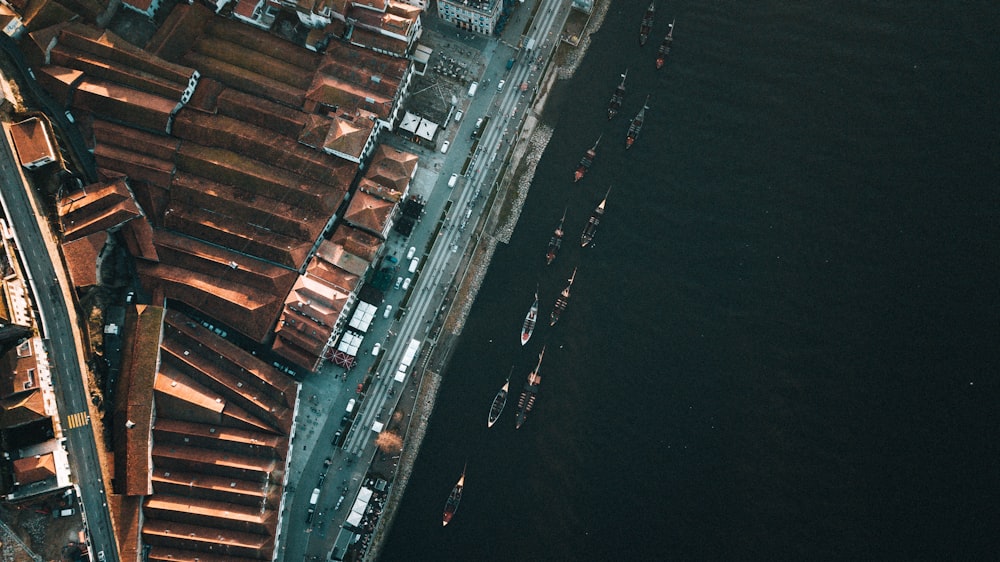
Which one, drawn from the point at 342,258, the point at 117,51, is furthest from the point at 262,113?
the point at 342,258

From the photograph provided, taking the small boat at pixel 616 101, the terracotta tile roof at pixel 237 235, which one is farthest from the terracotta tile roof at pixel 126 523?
the small boat at pixel 616 101

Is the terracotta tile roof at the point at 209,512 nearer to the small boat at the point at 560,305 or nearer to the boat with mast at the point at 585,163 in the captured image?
the small boat at the point at 560,305

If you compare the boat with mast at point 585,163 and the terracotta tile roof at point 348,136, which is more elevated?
the boat with mast at point 585,163

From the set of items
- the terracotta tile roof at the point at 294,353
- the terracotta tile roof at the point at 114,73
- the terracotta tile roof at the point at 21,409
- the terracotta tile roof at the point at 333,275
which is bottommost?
the terracotta tile roof at the point at 21,409

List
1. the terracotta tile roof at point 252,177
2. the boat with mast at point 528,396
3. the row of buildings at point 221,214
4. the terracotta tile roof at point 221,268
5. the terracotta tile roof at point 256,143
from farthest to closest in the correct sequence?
1. the boat with mast at point 528,396
2. the terracotta tile roof at point 256,143
3. the terracotta tile roof at point 252,177
4. the terracotta tile roof at point 221,268
5. the row of buildings at point 221,214

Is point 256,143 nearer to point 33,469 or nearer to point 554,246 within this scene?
point 554,246

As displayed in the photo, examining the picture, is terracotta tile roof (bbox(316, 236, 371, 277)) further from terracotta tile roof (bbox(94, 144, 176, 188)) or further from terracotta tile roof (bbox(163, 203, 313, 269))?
terracotta tile roof (bbox(94, 144, 176, 188))
